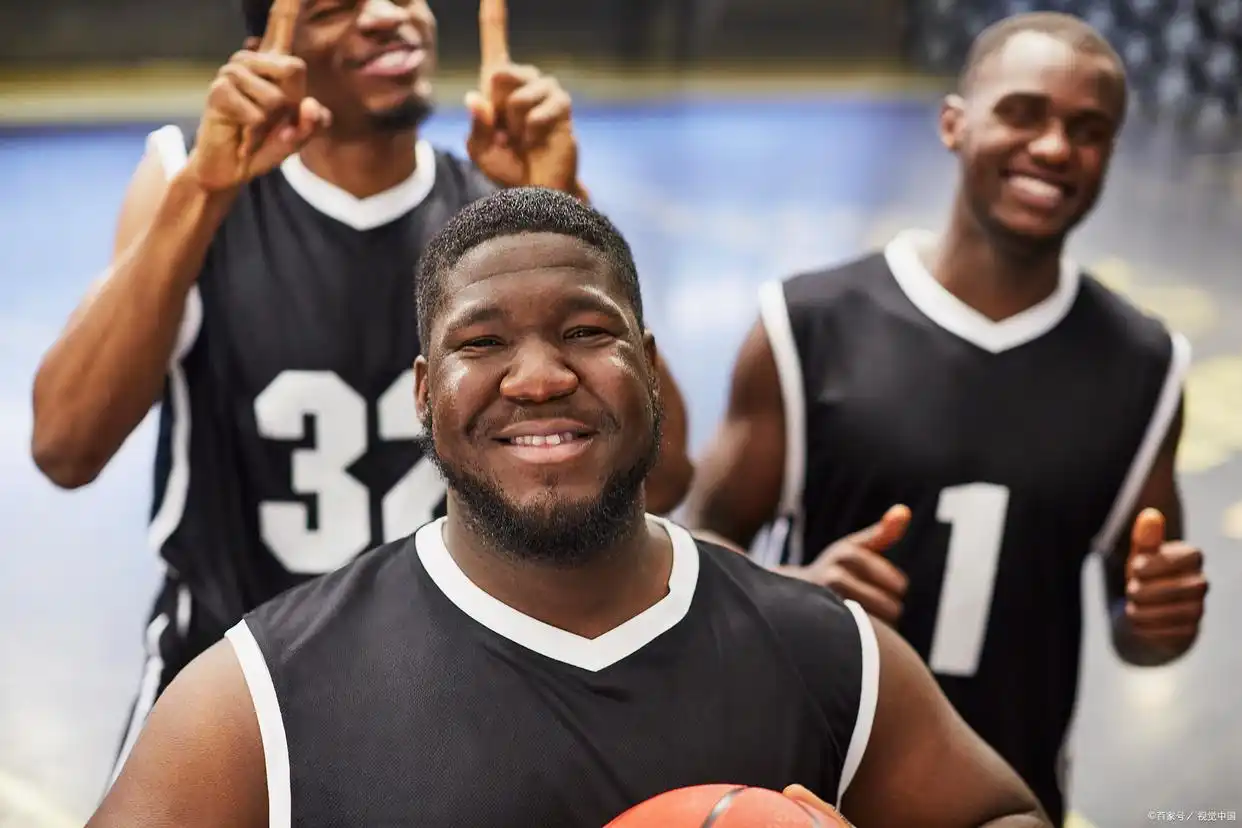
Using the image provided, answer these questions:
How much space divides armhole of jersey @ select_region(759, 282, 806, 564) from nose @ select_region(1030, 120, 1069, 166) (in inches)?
20.2

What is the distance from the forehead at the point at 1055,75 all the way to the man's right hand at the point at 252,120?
122 centimetres

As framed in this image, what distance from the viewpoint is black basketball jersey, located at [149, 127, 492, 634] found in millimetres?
2604

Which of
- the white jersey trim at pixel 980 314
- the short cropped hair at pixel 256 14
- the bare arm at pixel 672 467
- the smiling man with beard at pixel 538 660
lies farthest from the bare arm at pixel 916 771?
the short cropped hair at pixel 256 14

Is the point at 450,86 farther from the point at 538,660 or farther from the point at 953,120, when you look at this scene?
the point at 538,660

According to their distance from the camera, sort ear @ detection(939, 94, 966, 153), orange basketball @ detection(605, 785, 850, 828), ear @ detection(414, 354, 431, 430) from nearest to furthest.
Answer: orange basketball @ detection(605, 785, 850, 828), ear @ detection(414, 354, 431, 430), ear @ detection(939, 94, 966, 153)

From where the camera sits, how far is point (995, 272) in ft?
9.14

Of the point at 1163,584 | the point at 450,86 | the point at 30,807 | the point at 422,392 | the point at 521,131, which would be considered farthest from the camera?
the point at 450,86

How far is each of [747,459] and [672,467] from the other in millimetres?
165

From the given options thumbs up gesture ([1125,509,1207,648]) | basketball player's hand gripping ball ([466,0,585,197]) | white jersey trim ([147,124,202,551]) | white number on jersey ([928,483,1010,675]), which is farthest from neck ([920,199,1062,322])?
white jersey trim ([147,124,202,551])

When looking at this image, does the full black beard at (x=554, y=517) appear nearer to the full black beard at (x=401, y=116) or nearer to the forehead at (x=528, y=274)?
the forehead at (x=528, y=274)

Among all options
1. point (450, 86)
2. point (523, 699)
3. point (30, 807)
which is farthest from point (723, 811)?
point (450, 86)

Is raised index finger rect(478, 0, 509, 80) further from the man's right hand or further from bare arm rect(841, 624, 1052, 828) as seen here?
bare arm rect(841, 624, 1052, 828)

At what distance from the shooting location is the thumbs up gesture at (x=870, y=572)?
2.29 metres

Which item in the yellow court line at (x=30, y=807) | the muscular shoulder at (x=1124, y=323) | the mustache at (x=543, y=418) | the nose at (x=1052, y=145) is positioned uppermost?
the nose at (x=1052, y=145)
